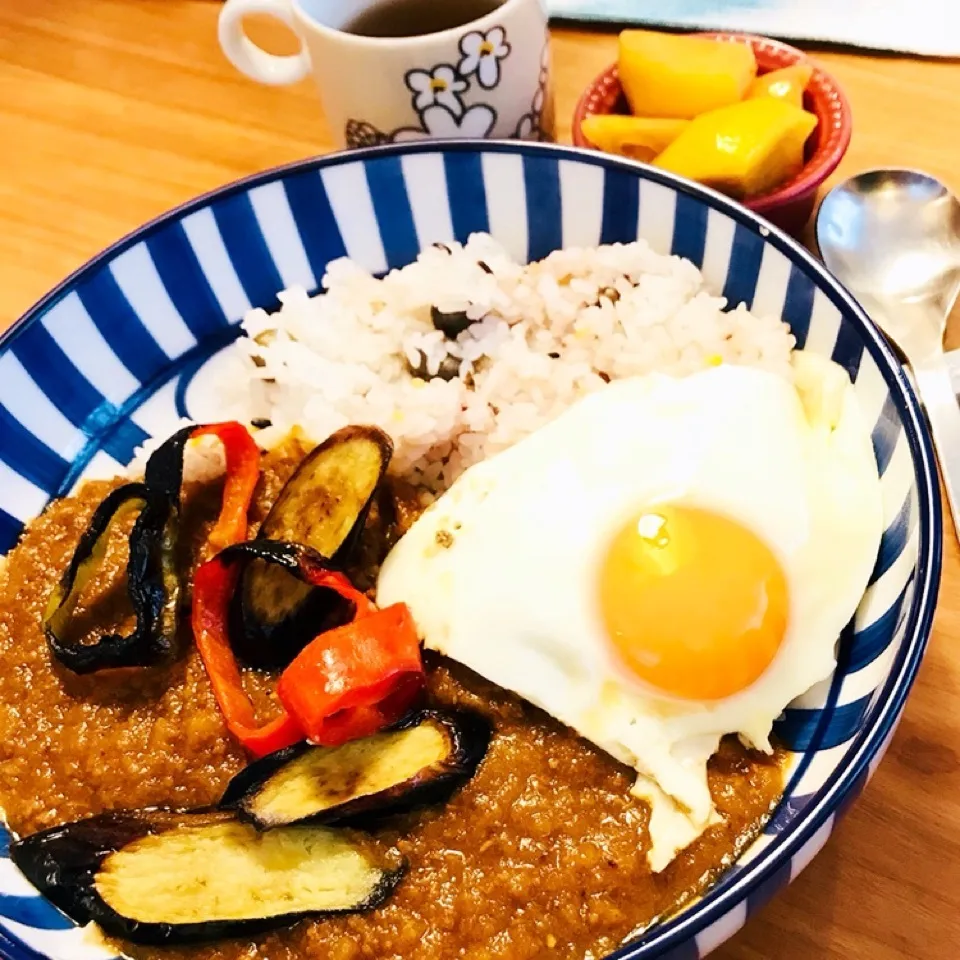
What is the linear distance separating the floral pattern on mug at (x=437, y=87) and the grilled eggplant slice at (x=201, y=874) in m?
1.12

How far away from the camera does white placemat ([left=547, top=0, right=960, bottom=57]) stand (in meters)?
2.01

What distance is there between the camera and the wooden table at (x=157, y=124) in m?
1.90

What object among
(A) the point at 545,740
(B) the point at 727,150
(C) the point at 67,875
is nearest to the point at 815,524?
(A) the point at 545,740

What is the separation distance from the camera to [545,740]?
1.27 metres

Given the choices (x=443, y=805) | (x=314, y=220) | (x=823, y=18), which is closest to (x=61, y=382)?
(x=314, y=220)

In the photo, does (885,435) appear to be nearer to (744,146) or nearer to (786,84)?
(744,146)

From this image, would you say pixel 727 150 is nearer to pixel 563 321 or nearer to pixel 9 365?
pixel 563 321

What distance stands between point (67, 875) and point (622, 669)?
0.69 meters

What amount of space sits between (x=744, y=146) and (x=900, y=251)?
32cm

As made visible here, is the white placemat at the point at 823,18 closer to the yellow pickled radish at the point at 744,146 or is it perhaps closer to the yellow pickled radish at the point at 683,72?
the yellow pickled radish at the point at 683,72

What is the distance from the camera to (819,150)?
67.6 inches

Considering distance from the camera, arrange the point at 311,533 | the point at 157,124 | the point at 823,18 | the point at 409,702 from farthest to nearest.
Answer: the point at 157,124
the point at 823,18
the point at 311,533
the point at 409,702

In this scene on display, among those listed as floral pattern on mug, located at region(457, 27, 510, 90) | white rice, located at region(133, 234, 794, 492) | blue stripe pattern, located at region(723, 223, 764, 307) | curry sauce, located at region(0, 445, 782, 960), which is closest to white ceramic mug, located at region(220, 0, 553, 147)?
floral pattern on mug, located at region(457, 27, 510, 90)

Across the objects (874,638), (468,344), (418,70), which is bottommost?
(874,638)
